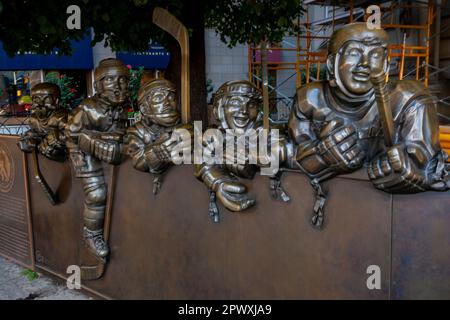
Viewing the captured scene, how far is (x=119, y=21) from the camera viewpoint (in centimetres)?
484

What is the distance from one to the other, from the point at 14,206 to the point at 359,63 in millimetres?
3685

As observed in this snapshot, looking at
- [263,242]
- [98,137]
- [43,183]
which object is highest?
[98,137]

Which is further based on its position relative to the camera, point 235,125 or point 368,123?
point 235,125

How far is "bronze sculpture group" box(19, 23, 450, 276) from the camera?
2.04 m

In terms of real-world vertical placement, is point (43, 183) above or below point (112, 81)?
below

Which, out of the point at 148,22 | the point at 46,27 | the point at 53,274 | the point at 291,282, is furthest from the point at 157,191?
the point at 148,22

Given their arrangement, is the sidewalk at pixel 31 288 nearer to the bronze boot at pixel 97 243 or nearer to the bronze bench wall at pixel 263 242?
the bronze bench wall at pixel 263 242

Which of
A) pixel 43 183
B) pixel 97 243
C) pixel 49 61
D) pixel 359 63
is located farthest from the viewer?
pixel 49 61

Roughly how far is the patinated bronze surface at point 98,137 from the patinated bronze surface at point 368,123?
1.50 meters

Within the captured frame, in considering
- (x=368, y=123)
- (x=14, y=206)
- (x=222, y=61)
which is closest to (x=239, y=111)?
(x=368, y=123)

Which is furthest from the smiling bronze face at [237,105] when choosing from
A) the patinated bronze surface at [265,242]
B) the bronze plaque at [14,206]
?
the bronze plaque at [14,206]

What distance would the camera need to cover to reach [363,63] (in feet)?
6.99

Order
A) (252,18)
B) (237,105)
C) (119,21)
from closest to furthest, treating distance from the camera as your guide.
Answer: (237,105) < (119,21) < (252,18)

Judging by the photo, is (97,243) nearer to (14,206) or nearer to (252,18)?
(14,206)
